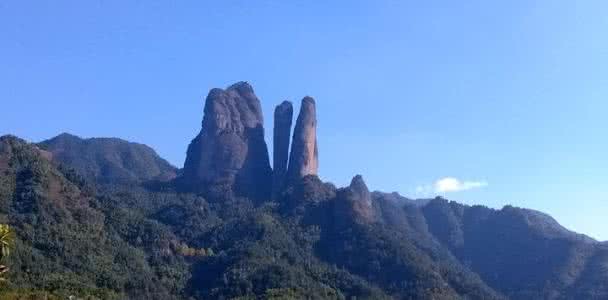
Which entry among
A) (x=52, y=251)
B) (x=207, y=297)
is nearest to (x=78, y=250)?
(x=52, y=251)

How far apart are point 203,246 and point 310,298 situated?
5328cm

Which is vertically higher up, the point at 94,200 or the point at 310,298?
the point at 94,200

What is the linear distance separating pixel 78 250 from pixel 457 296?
78.8m

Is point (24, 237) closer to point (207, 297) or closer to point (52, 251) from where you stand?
point (52, 251)

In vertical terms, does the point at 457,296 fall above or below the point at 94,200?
below

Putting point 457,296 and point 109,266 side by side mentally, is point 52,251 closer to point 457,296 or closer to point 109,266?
point 109,266

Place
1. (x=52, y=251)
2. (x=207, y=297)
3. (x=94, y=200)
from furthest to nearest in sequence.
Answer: (x=94, y=200) → (x=207, y=297) → (x=52, y=251)

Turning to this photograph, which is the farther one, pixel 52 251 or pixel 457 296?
pixel 457 296

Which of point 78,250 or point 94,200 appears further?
point 94,200

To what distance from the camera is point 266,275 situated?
530ft

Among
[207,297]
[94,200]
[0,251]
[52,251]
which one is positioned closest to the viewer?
[0,251]

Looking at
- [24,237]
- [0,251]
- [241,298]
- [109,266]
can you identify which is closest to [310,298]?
[241,298]

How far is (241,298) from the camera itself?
144 metres

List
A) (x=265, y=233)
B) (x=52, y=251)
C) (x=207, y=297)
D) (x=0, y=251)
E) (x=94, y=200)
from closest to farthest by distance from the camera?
(x=0, y=251) < (x=52, y=251) < (x=207, y=297) < (x=94, y=200) < (x=265, y=233)
